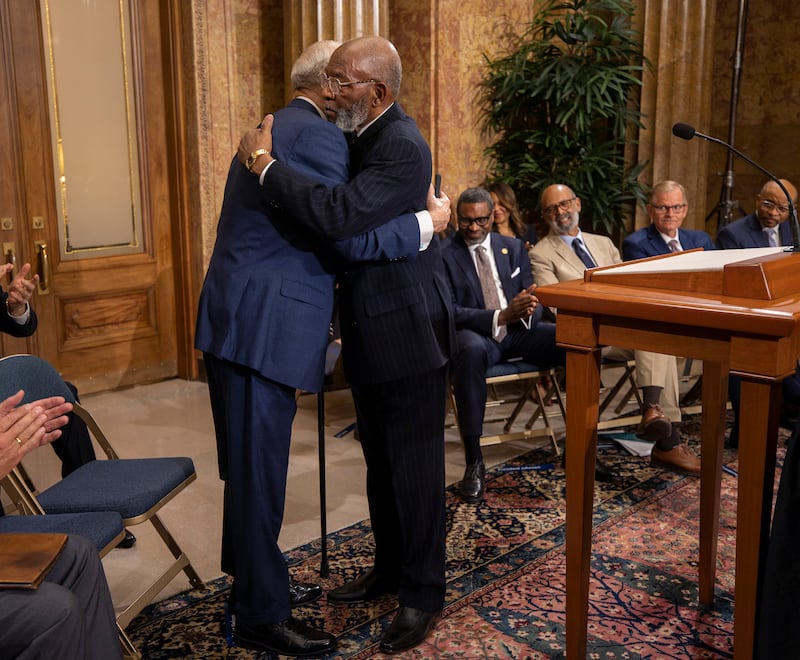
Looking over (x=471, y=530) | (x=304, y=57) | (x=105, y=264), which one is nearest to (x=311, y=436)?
(x=471, y=530)

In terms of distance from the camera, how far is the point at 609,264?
4977 mm

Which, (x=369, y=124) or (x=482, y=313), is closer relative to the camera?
(x=369, y=124)

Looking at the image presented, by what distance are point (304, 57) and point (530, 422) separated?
9.33 ft

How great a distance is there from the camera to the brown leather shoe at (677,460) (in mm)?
4402

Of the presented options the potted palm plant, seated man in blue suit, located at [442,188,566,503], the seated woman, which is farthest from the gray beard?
the potted palm plant

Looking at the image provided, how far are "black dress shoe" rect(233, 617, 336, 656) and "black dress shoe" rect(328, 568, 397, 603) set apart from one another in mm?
302

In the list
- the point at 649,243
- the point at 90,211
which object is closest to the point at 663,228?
the point at 649,243

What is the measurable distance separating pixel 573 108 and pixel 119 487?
15.5ft

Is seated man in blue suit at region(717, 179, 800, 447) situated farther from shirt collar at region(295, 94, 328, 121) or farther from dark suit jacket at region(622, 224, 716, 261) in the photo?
shirt collar at region(295, 94, 328, 121)

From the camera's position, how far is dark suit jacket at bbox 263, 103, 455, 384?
2.40 meters

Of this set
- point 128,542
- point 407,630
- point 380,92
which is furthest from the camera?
point 128,542

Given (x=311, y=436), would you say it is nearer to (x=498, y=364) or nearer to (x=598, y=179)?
(x=498, y=364)

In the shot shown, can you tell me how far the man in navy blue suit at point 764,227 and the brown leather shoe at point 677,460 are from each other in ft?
4.83

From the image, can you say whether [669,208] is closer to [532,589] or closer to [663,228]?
[663,228]
